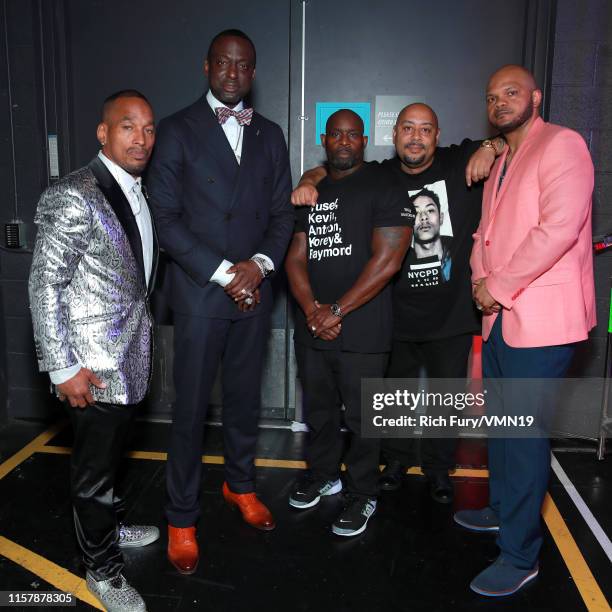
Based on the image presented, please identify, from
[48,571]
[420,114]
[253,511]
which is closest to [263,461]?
[253,511]

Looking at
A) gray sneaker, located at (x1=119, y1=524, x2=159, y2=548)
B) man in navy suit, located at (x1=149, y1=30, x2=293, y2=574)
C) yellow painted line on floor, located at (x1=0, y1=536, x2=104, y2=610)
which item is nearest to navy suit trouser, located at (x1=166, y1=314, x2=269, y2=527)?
man in navy suit, located at (x1=149, y1=30, x2=293, y2=574)

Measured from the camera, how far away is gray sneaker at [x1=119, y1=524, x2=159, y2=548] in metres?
3.05

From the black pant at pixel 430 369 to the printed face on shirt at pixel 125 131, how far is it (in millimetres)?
1718

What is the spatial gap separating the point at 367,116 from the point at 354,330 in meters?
1.76

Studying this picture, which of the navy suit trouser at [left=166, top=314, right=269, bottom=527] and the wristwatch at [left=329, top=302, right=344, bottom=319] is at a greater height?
the wristwatch at [left=329, top=302, right=344, bottom=319]

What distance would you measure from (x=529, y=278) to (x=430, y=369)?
984 mm

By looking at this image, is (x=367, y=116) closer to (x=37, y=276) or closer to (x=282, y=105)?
(x=282, y=105)

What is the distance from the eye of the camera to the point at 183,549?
2.93m

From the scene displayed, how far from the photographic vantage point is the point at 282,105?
4305 millimetres

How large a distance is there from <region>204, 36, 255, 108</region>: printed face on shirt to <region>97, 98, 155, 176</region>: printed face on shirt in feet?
1.64

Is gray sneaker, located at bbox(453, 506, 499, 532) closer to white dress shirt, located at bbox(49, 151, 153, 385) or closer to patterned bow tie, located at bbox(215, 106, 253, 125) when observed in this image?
white dress shirt, located at bbox(49, 151, 153, 385)

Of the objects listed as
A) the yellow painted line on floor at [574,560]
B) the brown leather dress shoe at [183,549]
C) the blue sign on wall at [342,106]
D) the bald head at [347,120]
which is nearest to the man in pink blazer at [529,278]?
the yellow painted line on floor at [574,560]

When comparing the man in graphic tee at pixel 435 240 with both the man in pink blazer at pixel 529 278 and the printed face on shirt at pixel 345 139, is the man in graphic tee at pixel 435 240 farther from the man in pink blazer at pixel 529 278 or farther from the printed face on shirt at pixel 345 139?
the man in pink blazer at pixel 529 278

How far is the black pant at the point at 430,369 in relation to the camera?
11.1 feet
